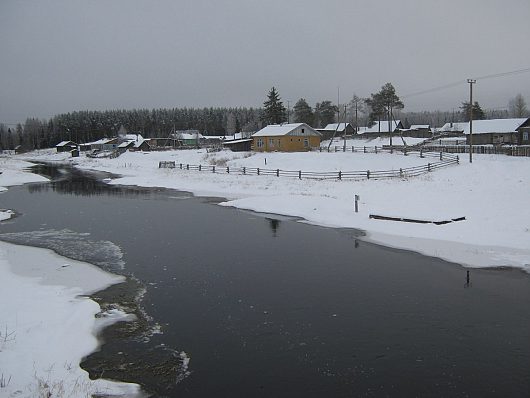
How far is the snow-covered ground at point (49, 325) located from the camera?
30.6 feet

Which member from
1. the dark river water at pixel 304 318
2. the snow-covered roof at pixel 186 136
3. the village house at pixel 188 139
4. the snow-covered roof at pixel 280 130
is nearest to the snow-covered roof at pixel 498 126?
the snow-covered roof at pixel 280 130

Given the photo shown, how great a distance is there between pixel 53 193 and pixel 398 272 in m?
38.0

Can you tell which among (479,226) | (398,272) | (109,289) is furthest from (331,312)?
(479,226)

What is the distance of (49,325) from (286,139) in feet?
206

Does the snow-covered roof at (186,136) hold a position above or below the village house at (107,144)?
above

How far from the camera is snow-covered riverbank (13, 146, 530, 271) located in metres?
21.0

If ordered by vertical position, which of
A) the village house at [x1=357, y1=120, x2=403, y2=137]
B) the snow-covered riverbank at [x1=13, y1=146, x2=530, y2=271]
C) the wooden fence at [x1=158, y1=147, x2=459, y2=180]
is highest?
the village house at [x1=357, y1=120, x2=403, y2=137]

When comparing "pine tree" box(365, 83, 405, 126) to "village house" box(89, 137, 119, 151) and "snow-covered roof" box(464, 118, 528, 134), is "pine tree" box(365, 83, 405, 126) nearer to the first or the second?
"snow-covered roof" box(464, 118, 528, 134)

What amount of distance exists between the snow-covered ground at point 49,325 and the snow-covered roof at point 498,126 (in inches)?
2836

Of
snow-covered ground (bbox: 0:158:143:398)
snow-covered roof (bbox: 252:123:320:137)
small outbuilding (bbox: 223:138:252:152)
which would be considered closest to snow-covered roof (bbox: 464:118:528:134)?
snow-covered roof (bbox: 252:123:320:137)

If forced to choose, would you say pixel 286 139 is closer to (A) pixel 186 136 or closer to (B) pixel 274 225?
(B) pixel 274 225

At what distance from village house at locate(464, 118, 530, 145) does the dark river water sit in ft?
195

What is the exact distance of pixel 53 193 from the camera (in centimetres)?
4556

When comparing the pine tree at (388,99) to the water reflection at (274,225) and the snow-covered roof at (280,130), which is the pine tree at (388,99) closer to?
the snow-covered roof at (280,130)
